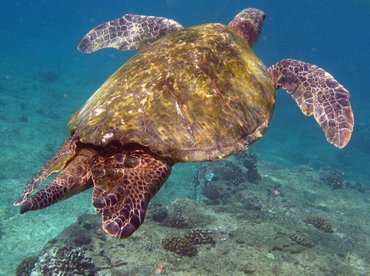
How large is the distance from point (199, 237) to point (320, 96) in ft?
13.7

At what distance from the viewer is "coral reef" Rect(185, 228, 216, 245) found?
23.6 feet

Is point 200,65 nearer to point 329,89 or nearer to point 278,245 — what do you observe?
point 329,89

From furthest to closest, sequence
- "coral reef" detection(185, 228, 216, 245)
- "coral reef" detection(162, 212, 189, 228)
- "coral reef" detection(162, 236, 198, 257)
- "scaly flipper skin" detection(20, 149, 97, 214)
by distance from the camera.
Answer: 1. "coral reef" detection(162, 212, 189, 228)
2. "coral reef" detection(185, 228, 216, 245)
3. "coral reef" detection(162, 236, 198, 257)
4. "scaly flipper skin" detection(20, 149, 97, 214)

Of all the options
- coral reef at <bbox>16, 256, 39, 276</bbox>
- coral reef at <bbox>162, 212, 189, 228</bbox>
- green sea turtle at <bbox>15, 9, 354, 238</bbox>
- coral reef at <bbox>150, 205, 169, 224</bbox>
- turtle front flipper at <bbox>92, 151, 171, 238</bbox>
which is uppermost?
green sea turtle at <bbox>15, 9, 354, 238</bbox>

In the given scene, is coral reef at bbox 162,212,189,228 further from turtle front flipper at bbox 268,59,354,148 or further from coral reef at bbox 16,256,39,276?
turtle front flipper at bbox 268,59,354,148

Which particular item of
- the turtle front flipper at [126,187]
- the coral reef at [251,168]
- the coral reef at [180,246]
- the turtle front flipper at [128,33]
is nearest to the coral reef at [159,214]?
the coral reef at [180,246]

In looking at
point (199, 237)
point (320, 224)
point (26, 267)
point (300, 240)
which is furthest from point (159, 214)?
point (320, 224)

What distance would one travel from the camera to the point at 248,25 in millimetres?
6613

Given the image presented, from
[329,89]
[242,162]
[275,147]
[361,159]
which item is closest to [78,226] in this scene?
[329,89]

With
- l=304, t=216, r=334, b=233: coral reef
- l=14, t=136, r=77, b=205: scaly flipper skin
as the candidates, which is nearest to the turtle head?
l=14, t=136, r=77, b=205: scaly flipper skin

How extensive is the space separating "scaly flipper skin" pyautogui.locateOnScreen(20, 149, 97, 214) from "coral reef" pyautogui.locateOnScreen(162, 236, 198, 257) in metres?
3.76

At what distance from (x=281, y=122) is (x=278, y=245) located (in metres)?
29.9

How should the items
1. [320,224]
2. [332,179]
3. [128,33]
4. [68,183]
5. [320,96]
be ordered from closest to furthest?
[68,183] → [320,96] → [128,33] → [320,224] → [332,179]

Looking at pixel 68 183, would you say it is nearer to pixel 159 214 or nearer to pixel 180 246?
pixel 180 246
